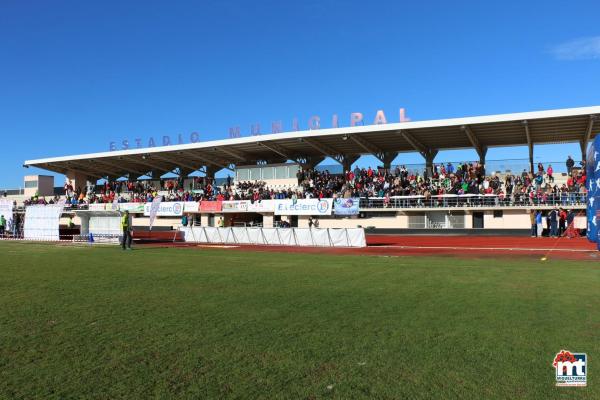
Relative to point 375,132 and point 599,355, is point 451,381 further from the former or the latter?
point 375,132

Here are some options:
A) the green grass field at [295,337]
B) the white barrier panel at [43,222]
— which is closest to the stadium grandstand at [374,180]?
the white barrier panel at [43,222]

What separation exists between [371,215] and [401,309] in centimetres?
3638

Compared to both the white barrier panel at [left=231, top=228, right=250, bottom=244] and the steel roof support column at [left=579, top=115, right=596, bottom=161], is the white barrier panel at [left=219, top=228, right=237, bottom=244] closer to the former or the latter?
the white barrier panel at [left=231, top=228, right=250, bottom=244]

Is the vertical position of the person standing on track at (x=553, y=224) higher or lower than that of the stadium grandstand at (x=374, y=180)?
lower

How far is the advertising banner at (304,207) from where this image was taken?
42.3 metres

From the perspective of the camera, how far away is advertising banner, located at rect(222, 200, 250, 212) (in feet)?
157

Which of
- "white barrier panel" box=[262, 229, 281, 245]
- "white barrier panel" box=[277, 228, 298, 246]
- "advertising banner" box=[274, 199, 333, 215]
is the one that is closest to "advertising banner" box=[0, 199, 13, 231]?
"white barrier panel" box=[262, 229, 281, 245]

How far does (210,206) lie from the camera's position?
49.7 m

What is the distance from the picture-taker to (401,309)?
7.44 meters

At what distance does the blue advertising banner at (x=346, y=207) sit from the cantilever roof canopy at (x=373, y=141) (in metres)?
6.22

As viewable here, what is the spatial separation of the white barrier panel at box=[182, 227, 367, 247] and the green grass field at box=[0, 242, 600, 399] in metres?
14.7

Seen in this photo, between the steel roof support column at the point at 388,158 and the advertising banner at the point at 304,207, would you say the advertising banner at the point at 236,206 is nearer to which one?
the advertising banner at the point at 304,207

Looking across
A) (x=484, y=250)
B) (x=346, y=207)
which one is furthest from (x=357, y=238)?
(x=346, y=207)

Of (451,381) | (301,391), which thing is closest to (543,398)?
(451,381)
